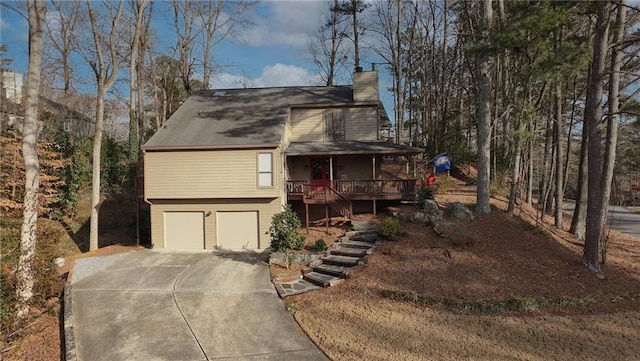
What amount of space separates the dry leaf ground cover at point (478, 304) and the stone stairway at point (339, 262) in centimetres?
35

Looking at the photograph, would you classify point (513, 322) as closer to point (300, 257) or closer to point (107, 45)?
point (300, 257)

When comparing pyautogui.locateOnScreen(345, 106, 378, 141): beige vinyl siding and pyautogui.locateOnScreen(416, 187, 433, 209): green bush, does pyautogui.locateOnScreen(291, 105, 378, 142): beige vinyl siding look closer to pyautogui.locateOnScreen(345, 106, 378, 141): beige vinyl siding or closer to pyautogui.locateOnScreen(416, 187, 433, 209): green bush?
pyautogui.locateOnScreen(345, 106, 378, 141): beige vinyl siding

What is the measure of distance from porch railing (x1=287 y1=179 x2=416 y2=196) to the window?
5.66 feet

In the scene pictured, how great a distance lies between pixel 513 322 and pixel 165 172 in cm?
1255

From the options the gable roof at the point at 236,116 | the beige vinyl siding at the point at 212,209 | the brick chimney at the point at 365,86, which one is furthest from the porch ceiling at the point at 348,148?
the beige vinyl siding at the point at 212,209

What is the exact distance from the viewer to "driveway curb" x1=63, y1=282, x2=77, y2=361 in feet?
19.9

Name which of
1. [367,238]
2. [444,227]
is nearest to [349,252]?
[367,238]

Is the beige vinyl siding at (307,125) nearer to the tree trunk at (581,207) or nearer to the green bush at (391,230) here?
the green bush at (391,230)

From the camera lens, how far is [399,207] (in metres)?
15.4

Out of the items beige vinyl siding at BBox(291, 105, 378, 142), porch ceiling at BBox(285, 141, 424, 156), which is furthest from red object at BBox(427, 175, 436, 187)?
beige vinyl siding at BBox(291, 105, 378, 142)

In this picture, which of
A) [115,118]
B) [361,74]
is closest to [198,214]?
[361,74]

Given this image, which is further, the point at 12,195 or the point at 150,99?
the point at 150,99

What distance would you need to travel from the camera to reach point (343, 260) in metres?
10.2

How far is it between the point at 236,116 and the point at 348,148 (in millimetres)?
5398
